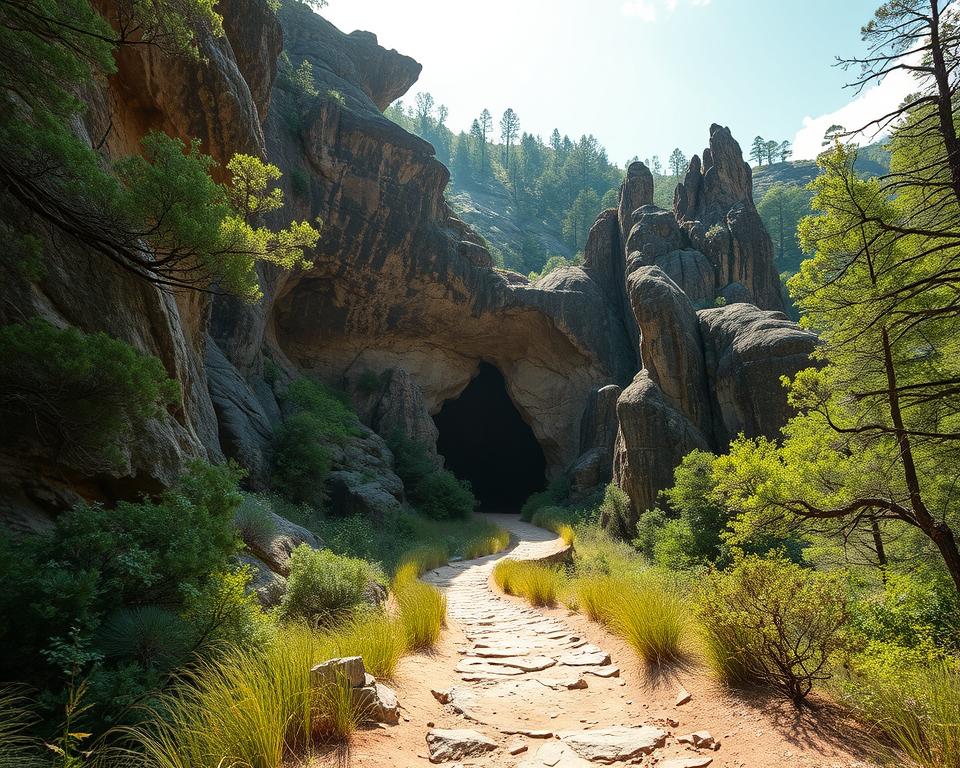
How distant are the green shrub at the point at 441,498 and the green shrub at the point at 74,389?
18.7 m

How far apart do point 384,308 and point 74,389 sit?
2397 cm

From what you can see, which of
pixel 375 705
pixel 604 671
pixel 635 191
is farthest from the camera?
pixel 635 191

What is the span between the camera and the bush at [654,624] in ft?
16.2

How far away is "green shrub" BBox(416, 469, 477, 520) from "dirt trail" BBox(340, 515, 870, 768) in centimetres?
1594

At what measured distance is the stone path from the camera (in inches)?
135

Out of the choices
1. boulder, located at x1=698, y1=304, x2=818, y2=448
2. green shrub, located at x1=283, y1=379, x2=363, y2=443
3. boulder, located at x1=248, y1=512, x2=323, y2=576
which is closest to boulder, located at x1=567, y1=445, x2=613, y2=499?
boulder, located at x1=698, y1=304, x2=818, y2=448

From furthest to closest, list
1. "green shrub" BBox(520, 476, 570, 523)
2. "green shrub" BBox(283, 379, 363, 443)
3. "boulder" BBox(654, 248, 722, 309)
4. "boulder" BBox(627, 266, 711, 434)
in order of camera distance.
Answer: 1. "green shrub" BBox(520, 476, 570, 523)
2. "boulder" BBox(654, 248, 722, 309)
3. "green shrub" BBox(283, 379, 363, 443)
4. "boulder" BBox(627, 266, 711, 434)

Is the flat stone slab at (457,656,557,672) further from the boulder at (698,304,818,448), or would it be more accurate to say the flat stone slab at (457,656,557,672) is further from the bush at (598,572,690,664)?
the boulder at (698,304,818,448)

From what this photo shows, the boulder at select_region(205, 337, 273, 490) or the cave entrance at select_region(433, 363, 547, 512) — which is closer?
the boulder at select_region(205, 337, 273, 490)

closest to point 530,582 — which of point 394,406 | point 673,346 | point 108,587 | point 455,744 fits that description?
point 455,744

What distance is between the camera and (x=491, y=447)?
41.3 metres

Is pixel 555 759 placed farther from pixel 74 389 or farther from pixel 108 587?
pixel 74 389

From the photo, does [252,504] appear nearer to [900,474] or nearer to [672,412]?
[900,474]

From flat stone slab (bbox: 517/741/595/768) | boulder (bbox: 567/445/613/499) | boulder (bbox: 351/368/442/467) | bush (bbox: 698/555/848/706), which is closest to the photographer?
flat stone slab (bbox: 517/741/595/768)
